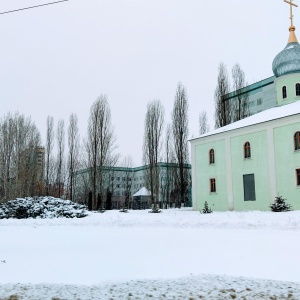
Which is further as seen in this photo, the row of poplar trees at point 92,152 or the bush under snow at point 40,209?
the row of poplar trees at point 92,152

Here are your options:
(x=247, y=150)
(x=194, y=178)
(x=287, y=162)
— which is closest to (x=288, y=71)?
(x=247, y=150)

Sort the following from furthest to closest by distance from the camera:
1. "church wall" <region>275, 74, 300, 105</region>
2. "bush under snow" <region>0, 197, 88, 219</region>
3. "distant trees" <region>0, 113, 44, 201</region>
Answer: "distant trees" <region>0, 113, 44, 201</region> < "church wall" <region>275, 74, 300, 105</region> < "bush under snow" <region>0, 197, 88, 219</region>

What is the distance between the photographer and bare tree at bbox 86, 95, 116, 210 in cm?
4003

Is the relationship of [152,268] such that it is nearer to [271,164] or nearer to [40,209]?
[40,209]

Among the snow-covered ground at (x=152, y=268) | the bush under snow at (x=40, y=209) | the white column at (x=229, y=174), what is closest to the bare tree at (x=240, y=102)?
the white column at (x=229, y=174)

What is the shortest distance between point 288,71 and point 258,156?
807 cm

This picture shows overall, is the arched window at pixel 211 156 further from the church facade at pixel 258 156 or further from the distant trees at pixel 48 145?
the distant trees at pixel 48 145

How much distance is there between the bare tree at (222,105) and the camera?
39938 millimetres

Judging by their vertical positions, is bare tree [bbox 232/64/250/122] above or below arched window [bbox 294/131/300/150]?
above

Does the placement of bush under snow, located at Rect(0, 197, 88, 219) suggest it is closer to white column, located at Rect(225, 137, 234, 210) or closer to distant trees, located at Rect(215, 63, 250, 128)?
white column, located at Rect(225, 137, 234, 210)

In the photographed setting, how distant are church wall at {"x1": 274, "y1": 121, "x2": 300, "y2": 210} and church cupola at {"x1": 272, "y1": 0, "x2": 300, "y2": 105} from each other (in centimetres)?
596

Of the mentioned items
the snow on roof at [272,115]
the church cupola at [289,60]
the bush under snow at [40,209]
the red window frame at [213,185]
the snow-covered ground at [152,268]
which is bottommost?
the snow-covered ground at [152,268]

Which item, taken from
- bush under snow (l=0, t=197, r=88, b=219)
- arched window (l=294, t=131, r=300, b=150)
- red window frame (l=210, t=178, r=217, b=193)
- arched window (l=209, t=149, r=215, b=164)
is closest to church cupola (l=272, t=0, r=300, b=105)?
arched window (l=294, t=131, r=300, b=150)

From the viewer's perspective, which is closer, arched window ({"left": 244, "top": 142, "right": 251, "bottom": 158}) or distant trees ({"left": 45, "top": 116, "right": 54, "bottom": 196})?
arched window ({"left": 244, "top": 142, "right": 251, "bottom": 158})
